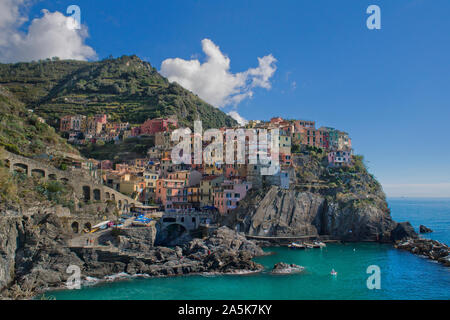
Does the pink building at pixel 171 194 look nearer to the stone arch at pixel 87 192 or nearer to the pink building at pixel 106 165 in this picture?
the stone arch at pixel 87 192

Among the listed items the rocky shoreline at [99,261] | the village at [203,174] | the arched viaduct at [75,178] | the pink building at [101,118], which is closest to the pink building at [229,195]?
the village at [203,174]

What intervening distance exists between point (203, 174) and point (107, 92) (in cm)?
6491

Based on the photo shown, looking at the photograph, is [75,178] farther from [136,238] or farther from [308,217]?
[308,217]

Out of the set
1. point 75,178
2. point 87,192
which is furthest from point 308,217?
point 75,178

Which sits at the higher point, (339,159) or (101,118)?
(101,118)

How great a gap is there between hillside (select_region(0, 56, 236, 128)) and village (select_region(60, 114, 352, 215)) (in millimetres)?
18910

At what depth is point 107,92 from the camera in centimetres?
10562

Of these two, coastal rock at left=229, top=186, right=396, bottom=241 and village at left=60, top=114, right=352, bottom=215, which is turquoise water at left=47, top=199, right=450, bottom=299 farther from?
village at left=60, top=114, right=352, bottom=215

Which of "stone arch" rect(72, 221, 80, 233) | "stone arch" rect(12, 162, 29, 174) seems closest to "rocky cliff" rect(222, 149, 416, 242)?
"stone arch" rect(72, 221, 80, 233)

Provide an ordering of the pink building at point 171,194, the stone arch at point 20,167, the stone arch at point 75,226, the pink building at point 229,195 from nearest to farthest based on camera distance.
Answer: the stone arch at point 75,226
the stone arch at point 20,167
the pink building at point 229,195
the pink building at point 171,194

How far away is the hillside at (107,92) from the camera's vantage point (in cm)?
8900

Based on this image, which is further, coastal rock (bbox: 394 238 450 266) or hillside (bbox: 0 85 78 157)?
hillside (bbox: 0 85 78 157)

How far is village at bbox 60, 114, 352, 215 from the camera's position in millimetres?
49094
